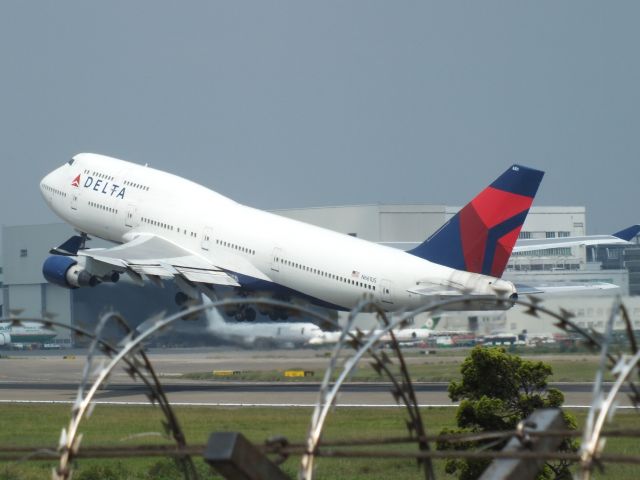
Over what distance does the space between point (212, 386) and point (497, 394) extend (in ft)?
92.0

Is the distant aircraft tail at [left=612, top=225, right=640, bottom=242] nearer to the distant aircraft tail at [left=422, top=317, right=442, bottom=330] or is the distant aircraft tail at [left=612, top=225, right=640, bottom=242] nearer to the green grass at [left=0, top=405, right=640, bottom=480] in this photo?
the distant aircraft tail at [left=422, top=317, right=442, bottom=330]

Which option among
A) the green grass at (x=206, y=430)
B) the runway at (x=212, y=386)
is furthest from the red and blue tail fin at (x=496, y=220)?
the green grass at (x=206, y=430)

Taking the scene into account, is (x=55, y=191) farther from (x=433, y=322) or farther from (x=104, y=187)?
(x=433, y=322)

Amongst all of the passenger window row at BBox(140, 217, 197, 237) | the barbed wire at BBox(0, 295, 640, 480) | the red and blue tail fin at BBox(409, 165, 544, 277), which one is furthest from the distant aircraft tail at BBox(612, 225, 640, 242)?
the barbed wire at BBox(0, 295, 640, 480)

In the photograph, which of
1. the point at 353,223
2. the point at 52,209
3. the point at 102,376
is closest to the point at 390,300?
the point at 52,209

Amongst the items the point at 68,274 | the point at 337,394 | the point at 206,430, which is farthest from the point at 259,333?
the point at 337,394

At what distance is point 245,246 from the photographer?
63.0m

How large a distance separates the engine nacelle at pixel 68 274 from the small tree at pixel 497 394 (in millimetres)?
35377

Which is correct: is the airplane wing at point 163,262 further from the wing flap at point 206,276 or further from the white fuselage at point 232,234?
the white fuselage at point 232,234

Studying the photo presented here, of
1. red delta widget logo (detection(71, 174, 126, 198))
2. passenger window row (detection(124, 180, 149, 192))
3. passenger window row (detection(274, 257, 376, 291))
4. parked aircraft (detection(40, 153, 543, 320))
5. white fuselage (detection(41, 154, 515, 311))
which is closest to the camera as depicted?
parked aircraft (detection(40, 153, 543, 320))

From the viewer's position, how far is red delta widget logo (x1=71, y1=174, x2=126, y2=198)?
214ft

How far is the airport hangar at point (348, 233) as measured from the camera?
8925cm

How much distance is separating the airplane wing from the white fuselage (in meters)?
0.21

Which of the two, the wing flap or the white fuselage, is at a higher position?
the white fuselage
